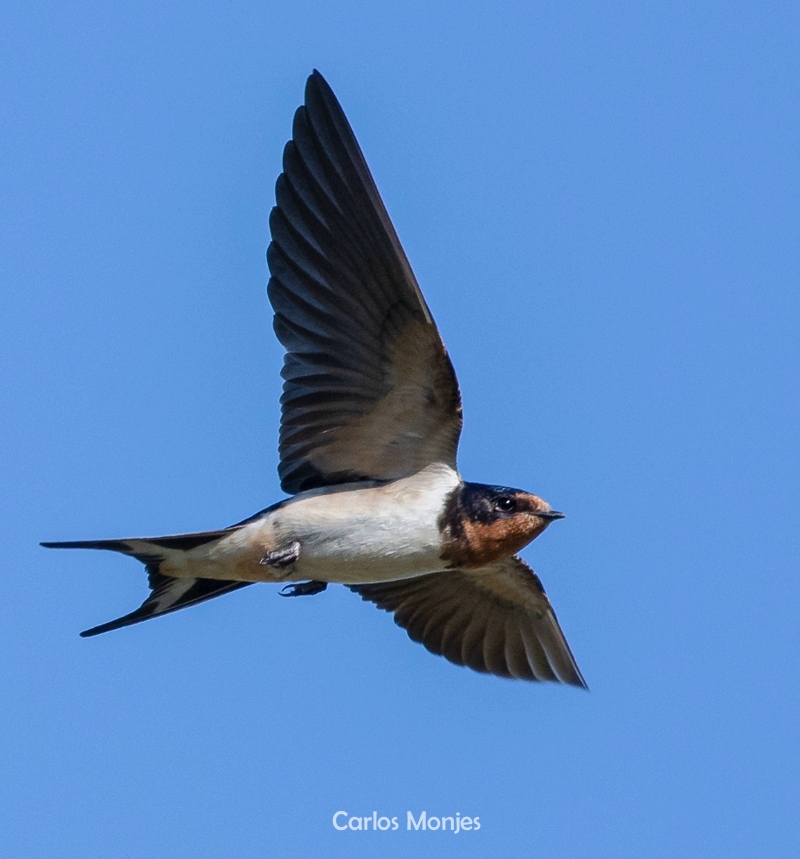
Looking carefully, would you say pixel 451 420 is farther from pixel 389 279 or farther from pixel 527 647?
pixel 527 647

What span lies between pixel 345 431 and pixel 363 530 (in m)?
0.36

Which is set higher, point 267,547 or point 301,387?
point 301,387

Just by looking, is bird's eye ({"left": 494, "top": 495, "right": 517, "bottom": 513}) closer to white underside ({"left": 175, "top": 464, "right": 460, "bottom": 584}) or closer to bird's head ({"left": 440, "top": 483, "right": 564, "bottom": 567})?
bird's head ({"left": 440, "top": 483, "right": 564, "bottom": 567})

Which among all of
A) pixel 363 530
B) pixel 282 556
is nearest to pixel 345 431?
pixel 363 530

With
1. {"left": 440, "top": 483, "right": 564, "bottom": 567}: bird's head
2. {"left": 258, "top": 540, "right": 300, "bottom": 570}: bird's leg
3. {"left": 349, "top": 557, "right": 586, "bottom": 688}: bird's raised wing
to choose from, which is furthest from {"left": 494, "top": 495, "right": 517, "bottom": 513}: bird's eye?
{"left": 349, "top": 557, "right": 586, "bottom": 688}: bird's raised wing

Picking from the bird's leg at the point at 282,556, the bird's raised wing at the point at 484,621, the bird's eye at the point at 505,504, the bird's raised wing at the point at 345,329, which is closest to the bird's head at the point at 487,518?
the bird's eye at the point at 505,504

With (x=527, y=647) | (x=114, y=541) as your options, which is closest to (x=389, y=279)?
(x=114, y=541)

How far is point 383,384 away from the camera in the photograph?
5.57m

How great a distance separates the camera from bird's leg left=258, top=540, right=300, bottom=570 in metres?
5.53

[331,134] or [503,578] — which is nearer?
[331,134]

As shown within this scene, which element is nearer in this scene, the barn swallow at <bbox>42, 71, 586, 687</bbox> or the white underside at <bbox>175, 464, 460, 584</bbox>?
the barn swallow at <bbox>42, 71, 586, 687</bbox>

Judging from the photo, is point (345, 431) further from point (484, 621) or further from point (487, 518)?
point (484, 621)

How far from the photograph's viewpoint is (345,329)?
5.52m

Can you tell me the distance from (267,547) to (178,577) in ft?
1.00
